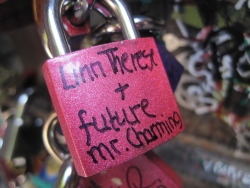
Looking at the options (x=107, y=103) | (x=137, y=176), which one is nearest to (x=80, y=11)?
(x=107, y=103)

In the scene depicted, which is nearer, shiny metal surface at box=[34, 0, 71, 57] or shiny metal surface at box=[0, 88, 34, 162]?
shiny metal surface at box=[34, 0, 71, 57]

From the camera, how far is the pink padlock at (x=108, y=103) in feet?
1.00

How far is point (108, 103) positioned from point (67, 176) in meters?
0.16

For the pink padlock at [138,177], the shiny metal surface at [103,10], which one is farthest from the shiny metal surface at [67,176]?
the shiny metal surface at [103,10]

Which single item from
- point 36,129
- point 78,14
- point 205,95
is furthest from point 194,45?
point 36,129

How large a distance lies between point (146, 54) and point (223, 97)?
21 cm

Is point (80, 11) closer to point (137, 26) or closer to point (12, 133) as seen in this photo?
point (137, 26)

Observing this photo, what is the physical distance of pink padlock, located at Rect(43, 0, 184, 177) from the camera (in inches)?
12.0

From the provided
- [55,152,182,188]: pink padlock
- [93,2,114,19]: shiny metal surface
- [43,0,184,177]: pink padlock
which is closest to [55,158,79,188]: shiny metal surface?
[55,152,182,188]: pink padlock

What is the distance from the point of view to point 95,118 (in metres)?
0.31

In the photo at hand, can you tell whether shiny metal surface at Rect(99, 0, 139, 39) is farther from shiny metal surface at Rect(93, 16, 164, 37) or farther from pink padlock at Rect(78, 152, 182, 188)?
pink padlock at Rect(78, 152, 182, 188)

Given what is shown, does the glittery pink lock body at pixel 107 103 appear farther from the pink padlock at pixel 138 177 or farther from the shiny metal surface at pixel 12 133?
the shiny metal surface at pixel 12 133

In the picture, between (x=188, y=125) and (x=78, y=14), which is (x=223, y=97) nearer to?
(x=188, y=125)

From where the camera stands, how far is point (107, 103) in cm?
32
